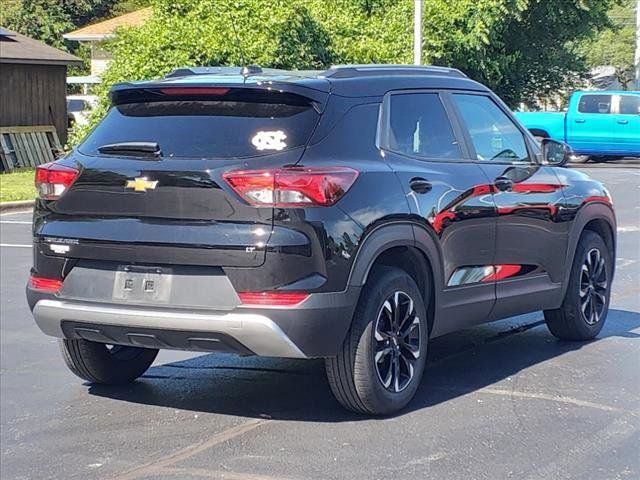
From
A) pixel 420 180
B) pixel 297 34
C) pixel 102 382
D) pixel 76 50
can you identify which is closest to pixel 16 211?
pixel 297 34

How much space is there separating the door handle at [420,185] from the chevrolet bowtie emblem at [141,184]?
1.37 m

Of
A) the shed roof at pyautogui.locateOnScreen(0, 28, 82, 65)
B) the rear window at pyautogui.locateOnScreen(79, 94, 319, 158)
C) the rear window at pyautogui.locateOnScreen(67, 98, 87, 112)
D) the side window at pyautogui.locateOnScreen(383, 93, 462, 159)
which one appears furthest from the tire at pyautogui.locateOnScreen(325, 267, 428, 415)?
the rear window at pyautogui.locateOnScreen(67, 98, 87, 112)

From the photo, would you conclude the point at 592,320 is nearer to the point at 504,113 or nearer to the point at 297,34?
the point at 504,113

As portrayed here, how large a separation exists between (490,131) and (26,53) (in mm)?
22492

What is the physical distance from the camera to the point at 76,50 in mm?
52344

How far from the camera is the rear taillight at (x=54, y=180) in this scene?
19.4 ft

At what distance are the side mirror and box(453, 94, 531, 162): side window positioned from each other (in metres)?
0.16

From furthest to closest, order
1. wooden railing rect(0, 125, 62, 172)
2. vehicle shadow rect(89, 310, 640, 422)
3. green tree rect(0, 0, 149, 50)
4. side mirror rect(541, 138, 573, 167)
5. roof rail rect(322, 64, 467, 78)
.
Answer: green tree rect(0, 0, 149, 50), wooden railing rect(0, 125, 62, 172), side mirror rect(541, 138, 573, 167), vehicle shadow rect(89, 310, 640, 422), roof rail rect(322, 64, 467, 78)

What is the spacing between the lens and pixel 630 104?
2881 centimetres

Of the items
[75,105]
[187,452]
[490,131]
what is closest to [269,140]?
[187,452]

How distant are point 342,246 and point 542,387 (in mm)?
1819

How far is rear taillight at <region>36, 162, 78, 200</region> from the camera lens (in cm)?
590

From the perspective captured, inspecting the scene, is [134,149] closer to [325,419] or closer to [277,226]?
[277,226]

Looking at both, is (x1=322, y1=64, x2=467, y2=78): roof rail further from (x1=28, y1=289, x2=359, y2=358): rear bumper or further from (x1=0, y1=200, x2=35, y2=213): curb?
(x1=0, y1=200, x2=35, y2=213): curb
